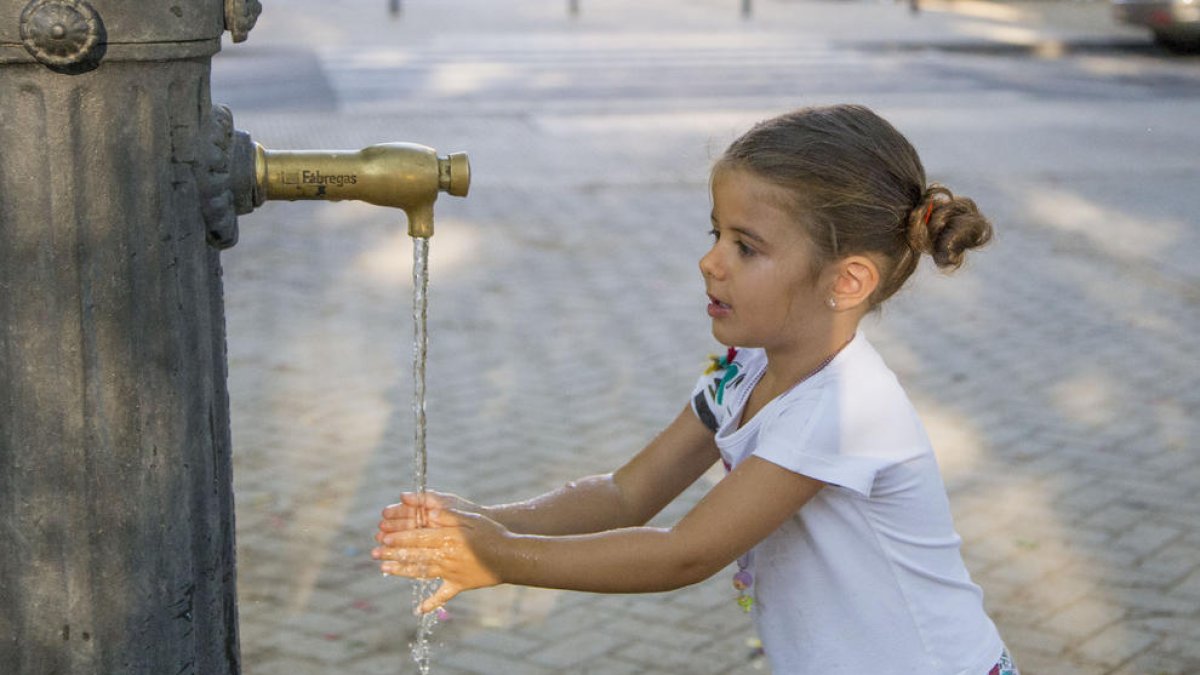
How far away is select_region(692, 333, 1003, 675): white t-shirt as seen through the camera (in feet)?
6.55

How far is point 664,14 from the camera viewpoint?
18.3m

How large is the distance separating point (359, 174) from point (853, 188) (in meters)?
0.63

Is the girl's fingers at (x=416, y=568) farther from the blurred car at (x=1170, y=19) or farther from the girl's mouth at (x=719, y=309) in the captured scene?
the blurred car at (x=1170, y=19)

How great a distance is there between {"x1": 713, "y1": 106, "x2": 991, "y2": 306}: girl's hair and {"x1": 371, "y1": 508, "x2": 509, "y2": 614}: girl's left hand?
1.79 feet

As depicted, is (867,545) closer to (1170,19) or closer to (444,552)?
(444,552)

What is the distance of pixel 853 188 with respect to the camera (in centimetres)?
200

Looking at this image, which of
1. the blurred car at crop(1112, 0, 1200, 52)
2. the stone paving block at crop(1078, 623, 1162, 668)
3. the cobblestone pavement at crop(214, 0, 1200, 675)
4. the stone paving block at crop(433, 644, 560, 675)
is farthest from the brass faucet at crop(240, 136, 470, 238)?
the blurred car at crop(1112, 0, 1200, 52)

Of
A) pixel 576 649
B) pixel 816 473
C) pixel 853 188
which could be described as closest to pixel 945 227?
pixel 853 188

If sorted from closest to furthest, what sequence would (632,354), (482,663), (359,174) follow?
(359,174) < (482,663) < (632,354)

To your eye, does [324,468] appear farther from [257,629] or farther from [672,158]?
[672,158]

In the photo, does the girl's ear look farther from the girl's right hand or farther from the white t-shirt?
the girl's right hand

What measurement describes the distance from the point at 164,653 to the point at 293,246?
17.0 ft

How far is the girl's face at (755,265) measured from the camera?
6.59 feet

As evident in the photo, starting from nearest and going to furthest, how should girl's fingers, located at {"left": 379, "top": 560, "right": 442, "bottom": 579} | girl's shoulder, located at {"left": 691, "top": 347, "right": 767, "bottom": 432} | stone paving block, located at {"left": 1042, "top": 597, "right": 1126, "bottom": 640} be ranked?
girl's fingers, located at {"left": 379, "top": 560, "right": 442, "bottom": 579}
girl's shoulder, located at {"left": 691, "top": 347, "right": 767, "bottom": 432}
stone paving block, located at {"left": 1042, "top": 597, "right": 1126, "bottom": 640}
